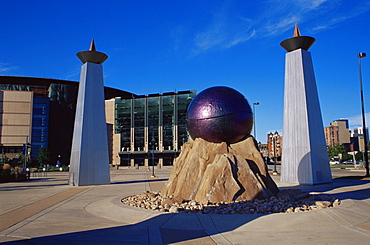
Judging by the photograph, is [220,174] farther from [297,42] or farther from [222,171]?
[297,42]

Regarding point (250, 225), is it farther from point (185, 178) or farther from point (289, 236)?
point (185, 178)

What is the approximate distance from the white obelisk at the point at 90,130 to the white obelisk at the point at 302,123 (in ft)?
45.9

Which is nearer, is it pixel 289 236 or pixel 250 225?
pixel 289 236

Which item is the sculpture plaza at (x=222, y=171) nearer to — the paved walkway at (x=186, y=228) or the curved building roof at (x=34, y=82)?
the paved walkway at (x=186, y=228)

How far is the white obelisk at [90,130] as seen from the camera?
22.8 metres

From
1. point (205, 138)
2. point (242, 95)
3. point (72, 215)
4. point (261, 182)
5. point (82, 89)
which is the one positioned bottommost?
point (72, 215)

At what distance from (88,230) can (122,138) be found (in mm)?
83697

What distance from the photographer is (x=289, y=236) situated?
733 centimetres

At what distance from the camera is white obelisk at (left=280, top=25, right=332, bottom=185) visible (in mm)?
22016

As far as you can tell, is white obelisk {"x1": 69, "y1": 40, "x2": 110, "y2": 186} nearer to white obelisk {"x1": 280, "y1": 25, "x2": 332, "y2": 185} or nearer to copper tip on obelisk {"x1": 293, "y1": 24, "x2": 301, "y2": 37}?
white obelisk {"x1": 280, "y1": 25, "x2": 332, "y2": 185}

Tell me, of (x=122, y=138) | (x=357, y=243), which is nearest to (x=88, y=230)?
(x=357, y=243)

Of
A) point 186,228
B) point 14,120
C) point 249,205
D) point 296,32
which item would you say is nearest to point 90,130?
point 249,205

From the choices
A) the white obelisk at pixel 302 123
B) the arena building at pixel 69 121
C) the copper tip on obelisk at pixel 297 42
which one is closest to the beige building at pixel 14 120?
the arena building at pixel 69 121

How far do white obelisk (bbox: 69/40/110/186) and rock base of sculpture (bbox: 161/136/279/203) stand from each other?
11.4 meters
